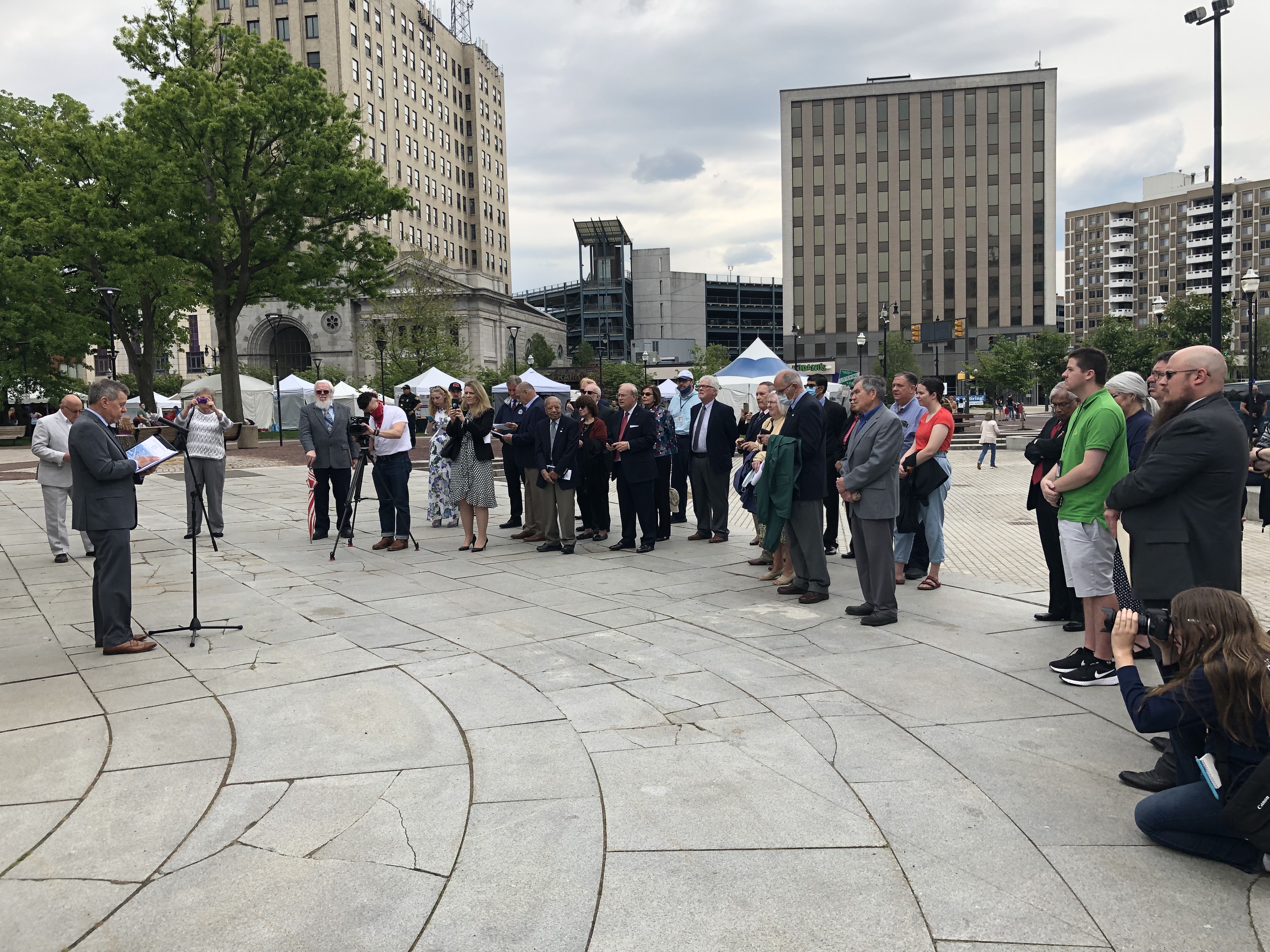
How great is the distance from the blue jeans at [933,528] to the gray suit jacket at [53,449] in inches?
358

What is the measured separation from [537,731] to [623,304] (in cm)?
11426

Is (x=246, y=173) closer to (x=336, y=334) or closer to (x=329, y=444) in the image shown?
(x=329, y=444)

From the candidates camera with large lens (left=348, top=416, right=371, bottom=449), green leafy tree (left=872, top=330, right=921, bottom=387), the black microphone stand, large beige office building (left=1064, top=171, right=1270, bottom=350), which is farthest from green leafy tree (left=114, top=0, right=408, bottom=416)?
large beige office building (left=1064, top=171, right=1270, bottom=350)

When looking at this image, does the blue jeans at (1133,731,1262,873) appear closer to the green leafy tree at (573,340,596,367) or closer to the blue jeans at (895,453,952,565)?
the blue jeans at (895,453,952,565)

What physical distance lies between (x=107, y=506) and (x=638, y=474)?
5462 millimetres

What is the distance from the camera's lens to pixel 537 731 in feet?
15.1

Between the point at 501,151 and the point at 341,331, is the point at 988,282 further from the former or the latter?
the point at 341,331

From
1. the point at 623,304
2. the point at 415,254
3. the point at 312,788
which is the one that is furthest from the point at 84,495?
the point at 623,304

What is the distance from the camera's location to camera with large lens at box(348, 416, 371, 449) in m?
10.4

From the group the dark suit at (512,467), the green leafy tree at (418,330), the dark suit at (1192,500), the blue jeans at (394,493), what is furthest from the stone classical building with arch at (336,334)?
the dark suit at (1192,500)

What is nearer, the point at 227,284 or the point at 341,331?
the point at 227,284

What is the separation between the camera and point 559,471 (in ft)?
33.0

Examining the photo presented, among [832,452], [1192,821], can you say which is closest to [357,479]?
[832,452]

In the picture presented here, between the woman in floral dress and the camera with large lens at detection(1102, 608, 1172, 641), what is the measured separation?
9.20 m
